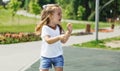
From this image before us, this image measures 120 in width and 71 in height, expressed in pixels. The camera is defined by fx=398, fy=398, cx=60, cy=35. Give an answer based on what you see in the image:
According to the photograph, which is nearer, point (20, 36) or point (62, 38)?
point (62, 38)

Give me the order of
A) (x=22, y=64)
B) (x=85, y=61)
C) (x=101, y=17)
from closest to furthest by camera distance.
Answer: (x=22, y=64), (x=85, y=61), (x=101, y=17)

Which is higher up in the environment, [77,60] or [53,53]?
[53,53]

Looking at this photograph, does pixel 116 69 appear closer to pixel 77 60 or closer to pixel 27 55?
pixel 77 60

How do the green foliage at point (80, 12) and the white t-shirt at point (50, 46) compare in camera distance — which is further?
the green foliage at point (80, 12)

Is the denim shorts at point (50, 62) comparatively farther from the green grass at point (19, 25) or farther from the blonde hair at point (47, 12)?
the green grass at point (19, 25)

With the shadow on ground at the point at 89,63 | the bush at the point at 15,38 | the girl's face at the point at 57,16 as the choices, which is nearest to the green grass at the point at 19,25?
the bush at the point at 15,38

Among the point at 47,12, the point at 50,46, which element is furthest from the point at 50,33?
the point at 47,12

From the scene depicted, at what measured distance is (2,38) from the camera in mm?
21984

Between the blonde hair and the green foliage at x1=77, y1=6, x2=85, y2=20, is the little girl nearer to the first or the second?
the blonde hair

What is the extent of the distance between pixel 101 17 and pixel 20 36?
159 feet

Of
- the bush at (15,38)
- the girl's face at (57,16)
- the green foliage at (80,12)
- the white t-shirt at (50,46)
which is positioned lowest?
the green foliage at (80,12)

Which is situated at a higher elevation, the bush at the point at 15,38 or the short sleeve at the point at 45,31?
the short sleeve at the point at 45,31

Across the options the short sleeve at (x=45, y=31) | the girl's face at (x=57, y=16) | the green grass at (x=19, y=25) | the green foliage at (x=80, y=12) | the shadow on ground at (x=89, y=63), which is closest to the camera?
the girl's face at (x=57, y=16)

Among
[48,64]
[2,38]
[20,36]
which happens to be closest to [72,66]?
[48,64]
